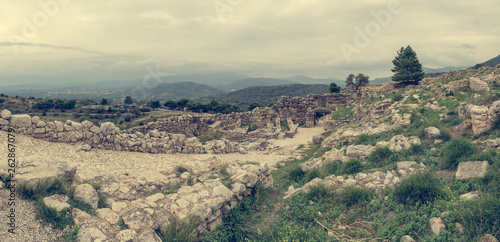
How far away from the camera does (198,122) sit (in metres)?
27.8

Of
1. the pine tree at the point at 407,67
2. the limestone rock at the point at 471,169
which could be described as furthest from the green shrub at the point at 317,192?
the pine tree at the point at 407,67

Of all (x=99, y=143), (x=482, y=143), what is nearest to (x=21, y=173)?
(x=99, y=143)

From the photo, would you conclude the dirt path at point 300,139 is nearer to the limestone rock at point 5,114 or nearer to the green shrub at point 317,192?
the green shrub at point 317,192

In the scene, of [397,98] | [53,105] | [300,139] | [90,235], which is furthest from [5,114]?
[53,105]

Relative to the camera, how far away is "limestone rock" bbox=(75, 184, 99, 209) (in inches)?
241

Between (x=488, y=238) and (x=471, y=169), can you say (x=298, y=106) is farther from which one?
(x=488, y=238)

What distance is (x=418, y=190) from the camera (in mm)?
6488

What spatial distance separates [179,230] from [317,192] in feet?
13.8

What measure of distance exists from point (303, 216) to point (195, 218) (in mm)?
2919

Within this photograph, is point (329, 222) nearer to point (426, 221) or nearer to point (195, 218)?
point (426, 221)

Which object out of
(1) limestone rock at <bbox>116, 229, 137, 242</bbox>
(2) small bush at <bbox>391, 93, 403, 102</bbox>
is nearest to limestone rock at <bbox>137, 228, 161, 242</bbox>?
(1) limestone rock at <bbox>116, 229, 137, 242</bbox>

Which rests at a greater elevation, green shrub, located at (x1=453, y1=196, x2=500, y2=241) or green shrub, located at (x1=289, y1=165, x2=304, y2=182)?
green shrub, located at (x1=453, y1=196, x2=500, y2=241)

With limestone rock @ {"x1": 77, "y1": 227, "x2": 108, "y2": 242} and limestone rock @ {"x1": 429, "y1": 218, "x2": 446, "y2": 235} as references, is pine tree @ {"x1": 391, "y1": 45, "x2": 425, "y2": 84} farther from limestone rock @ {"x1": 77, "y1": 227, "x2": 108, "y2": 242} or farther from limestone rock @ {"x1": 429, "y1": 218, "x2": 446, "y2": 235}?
limestone rock @ {"x1": 77, "y1": 227, "x2": 108, "y2": 242}

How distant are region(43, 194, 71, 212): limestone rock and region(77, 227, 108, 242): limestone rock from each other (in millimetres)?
746
